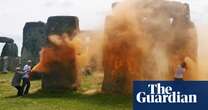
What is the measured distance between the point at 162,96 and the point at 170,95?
0.29m

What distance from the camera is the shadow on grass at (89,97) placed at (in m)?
31.8

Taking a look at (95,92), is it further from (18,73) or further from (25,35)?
(25,35)

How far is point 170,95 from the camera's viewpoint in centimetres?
1906

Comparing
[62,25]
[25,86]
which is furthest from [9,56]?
[25,86]

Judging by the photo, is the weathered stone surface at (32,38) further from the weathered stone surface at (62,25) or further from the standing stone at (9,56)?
the weathered stone surface at (62,25)

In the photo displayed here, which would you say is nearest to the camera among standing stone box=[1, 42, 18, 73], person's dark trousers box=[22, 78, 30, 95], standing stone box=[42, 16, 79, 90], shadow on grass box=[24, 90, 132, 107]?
shadow on grass box=[24, 90, 132, 107]

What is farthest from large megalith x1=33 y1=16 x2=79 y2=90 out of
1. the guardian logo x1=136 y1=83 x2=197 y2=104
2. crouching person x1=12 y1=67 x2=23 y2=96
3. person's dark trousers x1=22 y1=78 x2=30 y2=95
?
the guardian logo x1=136 y1=83 x2=197 y2=104

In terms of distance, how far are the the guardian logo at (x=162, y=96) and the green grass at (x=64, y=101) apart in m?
10.2

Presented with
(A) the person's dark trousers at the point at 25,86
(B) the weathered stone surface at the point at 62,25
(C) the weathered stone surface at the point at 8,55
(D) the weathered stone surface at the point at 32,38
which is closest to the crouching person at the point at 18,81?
(A) the person's dark trousers at the point at 25,86

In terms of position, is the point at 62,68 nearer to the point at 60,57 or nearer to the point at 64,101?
the point at 60,57

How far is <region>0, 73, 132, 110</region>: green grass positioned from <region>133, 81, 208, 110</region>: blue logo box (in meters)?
10.2

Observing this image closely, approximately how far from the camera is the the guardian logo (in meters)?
18.9

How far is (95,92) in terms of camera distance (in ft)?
119

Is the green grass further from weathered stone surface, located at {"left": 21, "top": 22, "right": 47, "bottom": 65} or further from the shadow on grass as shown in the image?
weathered stone surface, located at {"left": 21, "top": 22, "right": 47, "bottom": 65}
